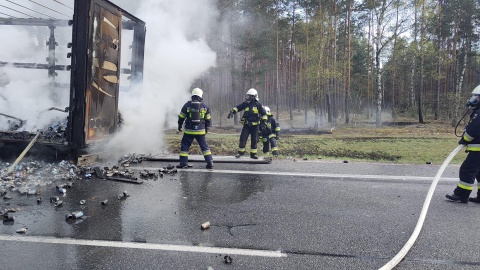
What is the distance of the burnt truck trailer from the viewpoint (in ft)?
20.5

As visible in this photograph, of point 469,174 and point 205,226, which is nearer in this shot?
point 205,226

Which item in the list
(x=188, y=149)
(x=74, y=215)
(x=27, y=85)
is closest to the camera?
(x=74, y=215)

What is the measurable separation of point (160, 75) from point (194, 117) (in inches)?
142

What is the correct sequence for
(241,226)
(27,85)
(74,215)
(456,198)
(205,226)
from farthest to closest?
(27,85) < (456,198) < (74,215) < (241,226) < (205,226)

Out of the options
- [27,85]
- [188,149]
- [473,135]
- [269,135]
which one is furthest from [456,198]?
[27,85]

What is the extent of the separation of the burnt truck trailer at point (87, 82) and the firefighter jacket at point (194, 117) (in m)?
1.55

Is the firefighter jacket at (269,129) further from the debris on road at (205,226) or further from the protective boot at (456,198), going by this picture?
the debris on road at (205,226)

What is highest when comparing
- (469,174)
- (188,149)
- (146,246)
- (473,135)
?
(473,135)

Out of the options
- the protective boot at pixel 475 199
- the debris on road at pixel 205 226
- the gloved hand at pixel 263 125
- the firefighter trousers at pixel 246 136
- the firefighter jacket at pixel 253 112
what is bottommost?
the debris on road at pixel 205 226

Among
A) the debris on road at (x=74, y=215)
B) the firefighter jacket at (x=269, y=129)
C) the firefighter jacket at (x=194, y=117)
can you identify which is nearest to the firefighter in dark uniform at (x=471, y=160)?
the firefighter jacket at (x=194, y=117)

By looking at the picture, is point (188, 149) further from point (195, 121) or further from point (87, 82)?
point (87, 82)

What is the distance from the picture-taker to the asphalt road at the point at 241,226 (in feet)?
9.68

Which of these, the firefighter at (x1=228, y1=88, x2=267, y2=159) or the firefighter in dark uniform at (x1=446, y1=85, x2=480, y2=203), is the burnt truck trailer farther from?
the firefighter in dark uniform at (x1=446, y1=85, x2=480, y2=203)

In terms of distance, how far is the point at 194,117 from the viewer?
7520 mm
